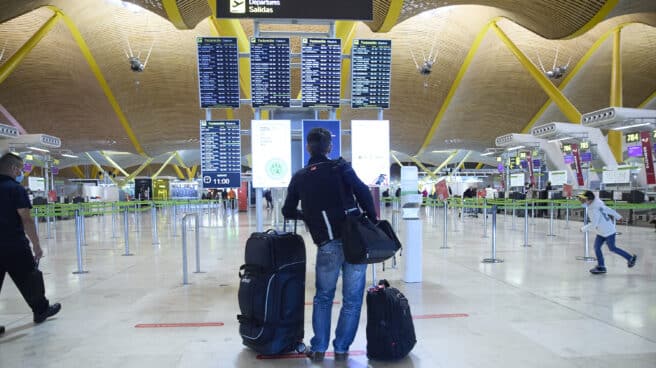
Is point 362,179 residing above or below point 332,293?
above

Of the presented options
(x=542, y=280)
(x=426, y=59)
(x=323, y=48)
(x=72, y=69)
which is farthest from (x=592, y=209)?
(x=72, y=69)

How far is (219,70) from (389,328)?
488cm

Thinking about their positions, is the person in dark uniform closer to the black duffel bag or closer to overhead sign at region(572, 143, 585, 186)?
the black duffel bag

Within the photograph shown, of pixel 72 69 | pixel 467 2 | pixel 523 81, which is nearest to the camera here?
pixel 467 2

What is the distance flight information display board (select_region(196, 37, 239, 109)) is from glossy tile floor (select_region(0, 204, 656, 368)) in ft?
9.24

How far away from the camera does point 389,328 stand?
355cm

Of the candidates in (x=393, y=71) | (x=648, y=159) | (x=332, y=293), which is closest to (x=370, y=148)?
(x=332, y=293)

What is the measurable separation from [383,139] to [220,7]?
2.88 metres

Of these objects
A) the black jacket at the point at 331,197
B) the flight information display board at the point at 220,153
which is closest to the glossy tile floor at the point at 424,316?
the black jacket at the point at 331,197

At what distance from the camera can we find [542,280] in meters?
6.90

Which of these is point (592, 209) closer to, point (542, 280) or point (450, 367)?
point (542, 280)

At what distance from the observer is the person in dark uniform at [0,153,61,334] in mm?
4504

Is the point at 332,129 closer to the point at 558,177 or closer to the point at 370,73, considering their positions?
the point at 370,73

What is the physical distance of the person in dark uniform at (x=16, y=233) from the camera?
4.50 meters
